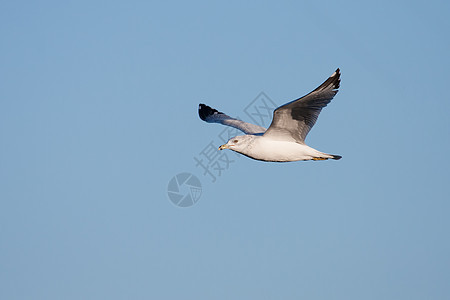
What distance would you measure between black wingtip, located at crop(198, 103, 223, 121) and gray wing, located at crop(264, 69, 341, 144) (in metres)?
6.30

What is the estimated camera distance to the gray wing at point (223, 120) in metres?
17.3

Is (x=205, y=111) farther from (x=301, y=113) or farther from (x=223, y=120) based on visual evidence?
(x=301, y=113)

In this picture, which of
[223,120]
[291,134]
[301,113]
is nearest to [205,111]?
[223,120]

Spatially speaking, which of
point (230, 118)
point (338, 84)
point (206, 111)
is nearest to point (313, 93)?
point (338, 84)

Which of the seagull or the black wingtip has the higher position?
the black wingtip

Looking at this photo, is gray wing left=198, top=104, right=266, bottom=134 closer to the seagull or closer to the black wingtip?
the black wingtip

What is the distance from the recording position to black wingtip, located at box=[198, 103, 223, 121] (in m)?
20.9

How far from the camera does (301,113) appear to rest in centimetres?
1415

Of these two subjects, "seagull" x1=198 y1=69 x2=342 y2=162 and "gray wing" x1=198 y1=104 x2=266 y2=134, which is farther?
"gray wing" x1=198 y1=104 x2=266 y2=134

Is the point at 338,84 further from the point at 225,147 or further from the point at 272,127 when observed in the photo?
the point at 225,147

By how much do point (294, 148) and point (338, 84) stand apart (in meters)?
1.94

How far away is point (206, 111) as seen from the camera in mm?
21234

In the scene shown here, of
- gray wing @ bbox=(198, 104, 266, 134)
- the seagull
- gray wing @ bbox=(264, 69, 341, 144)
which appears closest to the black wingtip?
gray wing @ bbox=(198, 104, 266, 134)

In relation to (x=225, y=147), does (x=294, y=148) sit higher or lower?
lower
